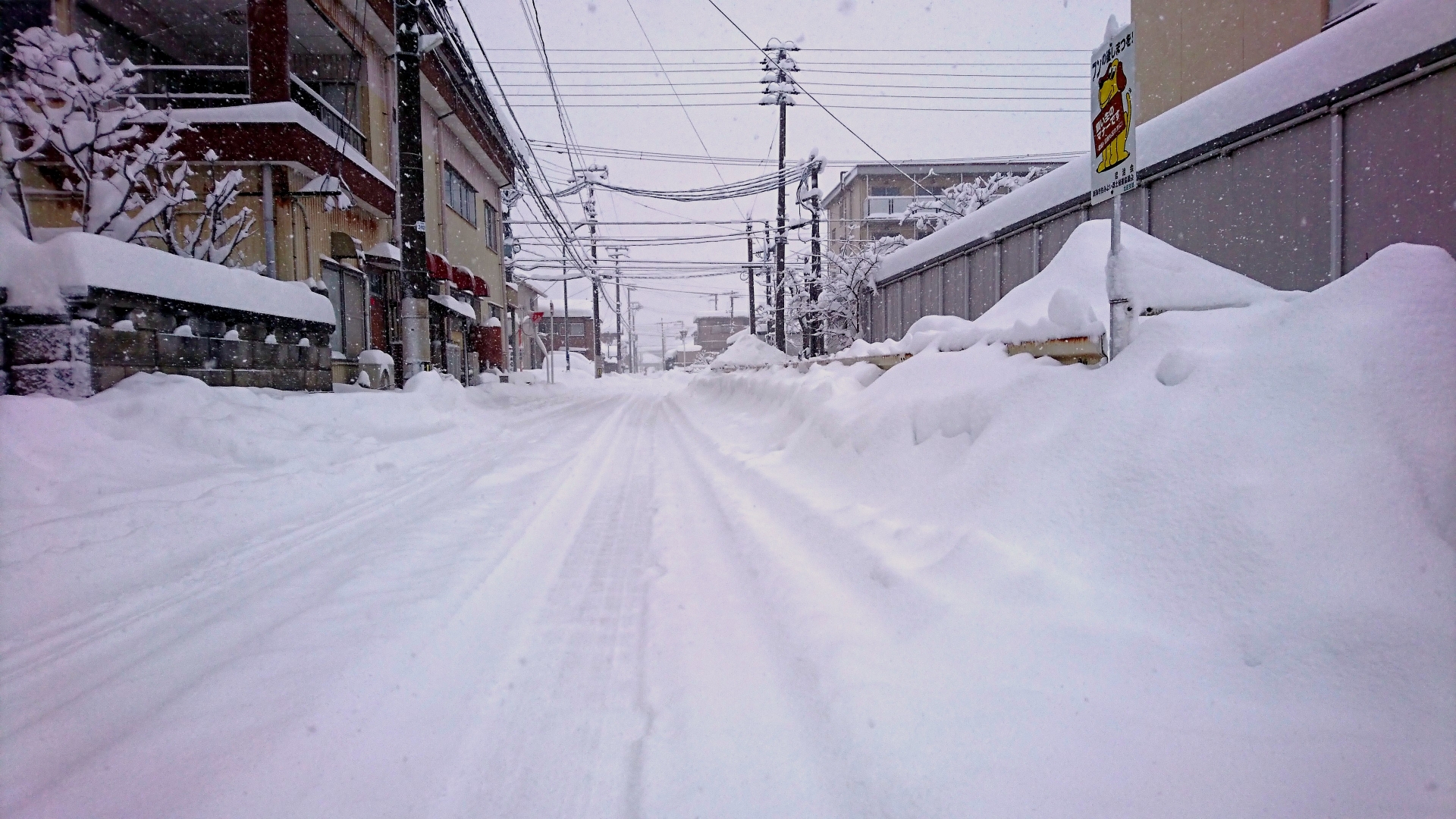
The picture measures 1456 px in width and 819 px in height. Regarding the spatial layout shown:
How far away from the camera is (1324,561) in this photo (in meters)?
2.29

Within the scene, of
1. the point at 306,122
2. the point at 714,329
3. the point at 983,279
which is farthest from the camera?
the point at 714,329

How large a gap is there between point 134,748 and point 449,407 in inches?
354

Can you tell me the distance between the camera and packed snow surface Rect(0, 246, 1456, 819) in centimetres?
185

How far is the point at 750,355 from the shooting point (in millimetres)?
23312

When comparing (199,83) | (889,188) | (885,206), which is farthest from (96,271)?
(889,188)

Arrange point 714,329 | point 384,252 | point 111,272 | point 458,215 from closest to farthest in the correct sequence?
point 111,272, point 384,252, point 458,215, point 714,329

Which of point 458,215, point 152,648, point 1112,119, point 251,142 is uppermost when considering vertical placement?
point 458,215

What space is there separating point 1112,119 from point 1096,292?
6.25 feet

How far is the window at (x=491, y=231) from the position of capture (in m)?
24.8

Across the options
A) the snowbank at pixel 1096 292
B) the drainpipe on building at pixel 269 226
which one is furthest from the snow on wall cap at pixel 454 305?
the snowbank at pixel 1096 292

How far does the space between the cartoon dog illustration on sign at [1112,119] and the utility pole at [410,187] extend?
374 inches

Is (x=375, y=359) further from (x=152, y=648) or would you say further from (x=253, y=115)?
(x=152, y=648)

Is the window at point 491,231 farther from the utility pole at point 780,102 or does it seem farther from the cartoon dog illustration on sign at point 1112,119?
the cartoon dog illustration on sign at point 1112,119

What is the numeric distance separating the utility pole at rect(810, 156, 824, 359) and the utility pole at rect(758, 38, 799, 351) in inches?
48.2
